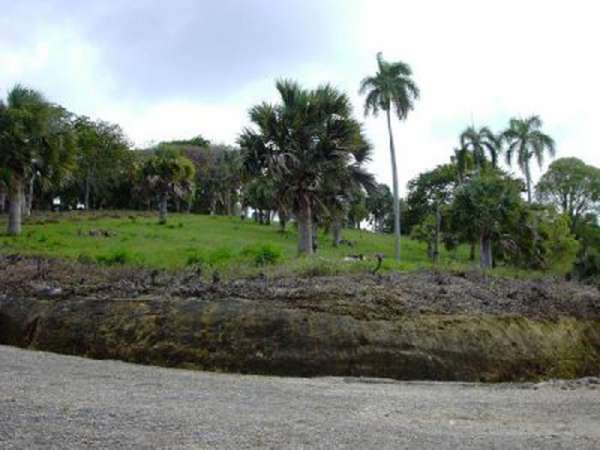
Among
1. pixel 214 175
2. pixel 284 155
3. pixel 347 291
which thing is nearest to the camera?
pixel 347 291

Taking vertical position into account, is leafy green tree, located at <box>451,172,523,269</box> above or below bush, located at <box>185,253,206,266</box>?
above

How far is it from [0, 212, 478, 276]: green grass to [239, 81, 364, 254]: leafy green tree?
2.04m

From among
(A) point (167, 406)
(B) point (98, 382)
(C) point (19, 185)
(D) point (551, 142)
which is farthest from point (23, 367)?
(D) point (551, 142)

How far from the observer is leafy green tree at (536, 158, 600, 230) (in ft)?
193

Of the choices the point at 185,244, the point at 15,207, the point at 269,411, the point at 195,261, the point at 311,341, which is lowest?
the point at 269,411

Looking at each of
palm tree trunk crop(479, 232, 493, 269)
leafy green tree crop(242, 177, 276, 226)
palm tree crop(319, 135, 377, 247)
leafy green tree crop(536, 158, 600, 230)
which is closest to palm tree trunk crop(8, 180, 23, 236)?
leafy green tree crop(242, 177, 276, 226)

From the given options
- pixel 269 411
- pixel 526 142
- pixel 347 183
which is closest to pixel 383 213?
pixel 526 142

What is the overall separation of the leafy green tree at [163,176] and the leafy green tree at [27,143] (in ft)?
32.5

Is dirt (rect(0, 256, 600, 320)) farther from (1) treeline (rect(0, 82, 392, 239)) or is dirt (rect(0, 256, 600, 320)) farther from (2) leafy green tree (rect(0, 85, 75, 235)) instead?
(2) leafy green tree (rect(0, 85, 75, 235))

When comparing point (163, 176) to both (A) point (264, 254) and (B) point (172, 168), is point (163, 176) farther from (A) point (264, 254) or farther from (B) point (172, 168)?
(A) point (264, 254)

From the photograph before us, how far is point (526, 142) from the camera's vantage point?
4853cm

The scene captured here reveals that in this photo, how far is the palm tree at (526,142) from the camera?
48312 mm

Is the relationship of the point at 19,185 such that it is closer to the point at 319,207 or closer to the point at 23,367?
the point at 319,207

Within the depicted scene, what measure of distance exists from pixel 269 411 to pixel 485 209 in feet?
101
